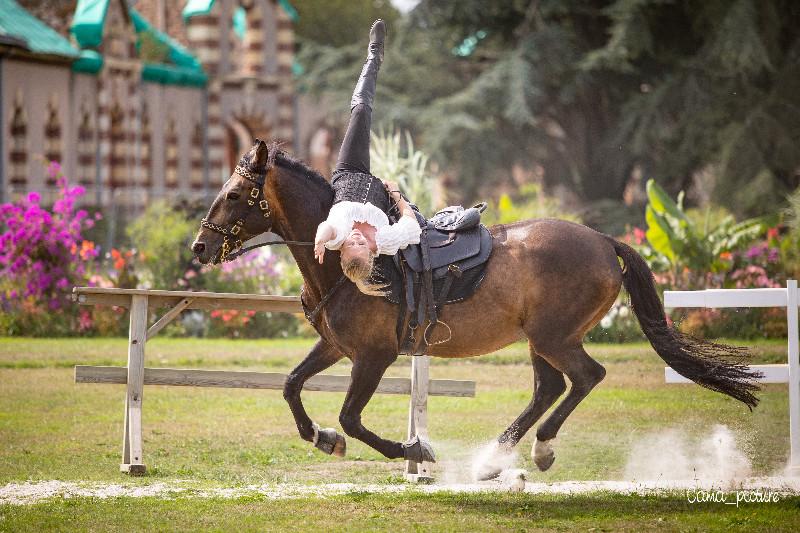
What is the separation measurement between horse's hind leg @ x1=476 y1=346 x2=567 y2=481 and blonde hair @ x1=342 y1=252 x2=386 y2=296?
1.36 metres

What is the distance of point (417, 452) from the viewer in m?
8.07

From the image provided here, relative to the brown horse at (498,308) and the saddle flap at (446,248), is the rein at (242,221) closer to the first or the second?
the brown horse at (498,308)

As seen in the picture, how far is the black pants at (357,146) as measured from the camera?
825 centimetres

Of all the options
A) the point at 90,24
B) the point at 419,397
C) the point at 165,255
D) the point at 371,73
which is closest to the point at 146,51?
the point at 90,24

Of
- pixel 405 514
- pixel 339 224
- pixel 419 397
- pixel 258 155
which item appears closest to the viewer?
pixel 405 514

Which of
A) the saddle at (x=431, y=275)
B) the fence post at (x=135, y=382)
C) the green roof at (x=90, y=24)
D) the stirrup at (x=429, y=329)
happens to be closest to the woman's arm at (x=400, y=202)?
the saddle at (x=431, y=275)

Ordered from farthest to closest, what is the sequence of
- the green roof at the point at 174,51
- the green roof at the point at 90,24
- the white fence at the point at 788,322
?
the green roof at the point at 174,51 → the green roof at the point at 90,24 → the white fence at the point at 788,322

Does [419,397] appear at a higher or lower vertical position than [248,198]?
lower

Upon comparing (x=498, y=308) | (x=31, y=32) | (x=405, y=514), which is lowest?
(x=405, y=514)

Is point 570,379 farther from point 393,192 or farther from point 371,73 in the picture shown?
point 371,73

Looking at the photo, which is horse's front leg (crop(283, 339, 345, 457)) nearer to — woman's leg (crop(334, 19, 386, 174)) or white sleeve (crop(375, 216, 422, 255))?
white sleeve (crop(375, 216, 422, 255))

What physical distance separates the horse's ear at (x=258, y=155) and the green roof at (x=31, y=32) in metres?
22.1

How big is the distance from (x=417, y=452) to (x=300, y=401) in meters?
0.87

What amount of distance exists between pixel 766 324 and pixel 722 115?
A: 46.0ft
